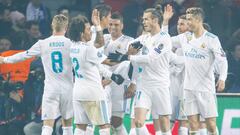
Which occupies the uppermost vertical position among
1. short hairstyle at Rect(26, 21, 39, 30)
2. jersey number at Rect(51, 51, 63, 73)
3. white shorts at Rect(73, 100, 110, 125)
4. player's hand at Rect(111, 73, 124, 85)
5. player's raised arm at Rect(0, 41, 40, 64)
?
short hairstyle at Rect(26, 21, 39, 30)

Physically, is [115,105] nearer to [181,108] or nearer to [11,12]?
[181,108]

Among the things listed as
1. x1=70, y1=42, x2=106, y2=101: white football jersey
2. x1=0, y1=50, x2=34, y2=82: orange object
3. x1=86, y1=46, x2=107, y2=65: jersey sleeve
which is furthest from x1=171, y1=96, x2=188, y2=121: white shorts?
x1=0, y1=50, x2=34, y2=82: orange object

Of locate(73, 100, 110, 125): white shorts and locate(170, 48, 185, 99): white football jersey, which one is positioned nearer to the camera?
locate(73, 100, 110, 125): white shorts

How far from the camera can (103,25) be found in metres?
19.4

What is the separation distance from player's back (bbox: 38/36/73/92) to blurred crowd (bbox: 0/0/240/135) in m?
2.09

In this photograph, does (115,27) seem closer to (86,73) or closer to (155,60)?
(155,60)

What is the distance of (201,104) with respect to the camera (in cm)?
1894

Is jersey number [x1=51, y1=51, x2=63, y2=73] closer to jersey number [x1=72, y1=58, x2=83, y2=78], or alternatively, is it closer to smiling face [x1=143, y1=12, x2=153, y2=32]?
jersey number [x1=72, y1=58, x2=83, y2=78]

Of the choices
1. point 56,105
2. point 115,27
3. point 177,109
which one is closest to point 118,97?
point 177,109

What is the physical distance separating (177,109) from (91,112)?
2.24 m

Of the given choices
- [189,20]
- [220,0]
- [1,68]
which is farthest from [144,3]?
[189,20]

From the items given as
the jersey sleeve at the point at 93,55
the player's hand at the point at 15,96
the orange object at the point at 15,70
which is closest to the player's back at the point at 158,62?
the jersey sleeve at the point at 93,55

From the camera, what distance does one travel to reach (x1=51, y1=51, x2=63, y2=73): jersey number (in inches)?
741

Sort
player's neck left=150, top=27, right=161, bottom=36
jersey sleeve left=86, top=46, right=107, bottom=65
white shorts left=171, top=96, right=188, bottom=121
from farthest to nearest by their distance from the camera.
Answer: white shorts left=171, top=96, right=188, bottom=121
player's neck left=150, top=27, right=161, bottom=36
jersey sleeve left=86, top=46, right=107, bottom=65
